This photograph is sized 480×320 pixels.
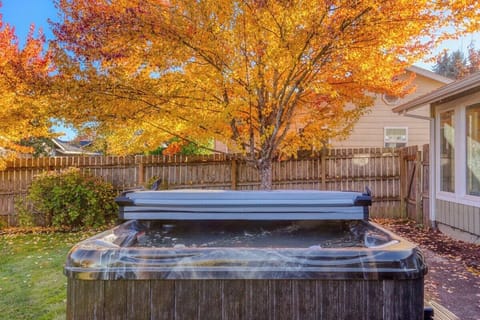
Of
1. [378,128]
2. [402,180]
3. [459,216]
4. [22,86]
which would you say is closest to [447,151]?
[459,216]

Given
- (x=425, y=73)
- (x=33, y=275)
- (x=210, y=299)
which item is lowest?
(x=33, y=275)

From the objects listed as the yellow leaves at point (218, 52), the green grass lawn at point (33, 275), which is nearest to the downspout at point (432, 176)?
the yellow leaves at point (218, 52)

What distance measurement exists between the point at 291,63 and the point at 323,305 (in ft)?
14.0

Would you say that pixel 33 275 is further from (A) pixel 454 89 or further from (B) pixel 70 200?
(A) pixel 454 89

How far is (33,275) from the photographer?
408 centimetres

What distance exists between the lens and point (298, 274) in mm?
1411

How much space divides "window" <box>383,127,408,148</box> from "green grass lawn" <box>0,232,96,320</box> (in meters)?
9.47

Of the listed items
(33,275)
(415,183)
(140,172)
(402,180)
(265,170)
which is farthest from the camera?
(402,180)

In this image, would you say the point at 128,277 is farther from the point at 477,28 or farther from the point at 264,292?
the point at 477,28

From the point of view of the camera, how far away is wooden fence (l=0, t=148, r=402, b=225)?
7.54 metres

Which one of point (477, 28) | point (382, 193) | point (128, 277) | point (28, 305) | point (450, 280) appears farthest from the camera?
point (382, 193)

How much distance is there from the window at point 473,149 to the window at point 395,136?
5.93m

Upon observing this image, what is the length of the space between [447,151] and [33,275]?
678 cm

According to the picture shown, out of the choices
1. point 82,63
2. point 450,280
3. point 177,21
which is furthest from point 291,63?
point 450,280
